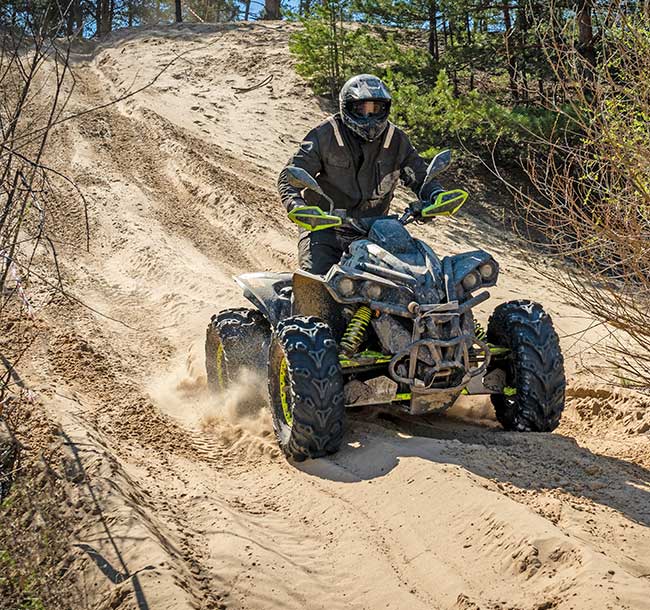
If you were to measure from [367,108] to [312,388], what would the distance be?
2451mm

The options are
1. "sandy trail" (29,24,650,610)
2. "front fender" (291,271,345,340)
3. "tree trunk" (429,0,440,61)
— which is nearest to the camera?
"sandy trail" (29,24,650,610)

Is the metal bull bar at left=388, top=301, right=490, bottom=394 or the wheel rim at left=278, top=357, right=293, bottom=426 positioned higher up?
the metal bull bar at left=388, top=301, right=490, bottom=394

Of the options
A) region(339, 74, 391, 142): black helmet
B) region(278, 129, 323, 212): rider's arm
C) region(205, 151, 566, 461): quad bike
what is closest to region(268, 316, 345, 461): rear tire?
region(205, 151, 566, 461): quad bike

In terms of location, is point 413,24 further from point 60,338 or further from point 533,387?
point 533,387

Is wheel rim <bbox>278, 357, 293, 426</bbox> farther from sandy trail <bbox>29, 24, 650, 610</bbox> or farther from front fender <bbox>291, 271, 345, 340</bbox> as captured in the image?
front fender <bbox>291, 271, 345, 340</bbox>

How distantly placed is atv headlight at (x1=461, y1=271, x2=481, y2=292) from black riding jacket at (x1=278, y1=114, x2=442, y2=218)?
1128mm

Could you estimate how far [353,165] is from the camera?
745 cm

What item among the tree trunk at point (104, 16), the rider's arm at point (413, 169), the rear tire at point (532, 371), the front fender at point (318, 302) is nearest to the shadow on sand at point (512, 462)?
the rear tire at point (532, 371)

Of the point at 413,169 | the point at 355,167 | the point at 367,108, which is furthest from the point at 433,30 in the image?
the point at 367,108

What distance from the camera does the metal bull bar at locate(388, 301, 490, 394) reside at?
6.15 metres

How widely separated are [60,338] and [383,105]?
4.45 m

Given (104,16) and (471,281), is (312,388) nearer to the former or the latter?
(471,281)

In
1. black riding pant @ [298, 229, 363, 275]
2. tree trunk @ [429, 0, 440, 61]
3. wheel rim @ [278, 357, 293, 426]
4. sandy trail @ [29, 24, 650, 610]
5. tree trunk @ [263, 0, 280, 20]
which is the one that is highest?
tree trunk @ [263, 0, 280, 20]

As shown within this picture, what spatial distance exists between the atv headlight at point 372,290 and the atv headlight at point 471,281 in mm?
629
